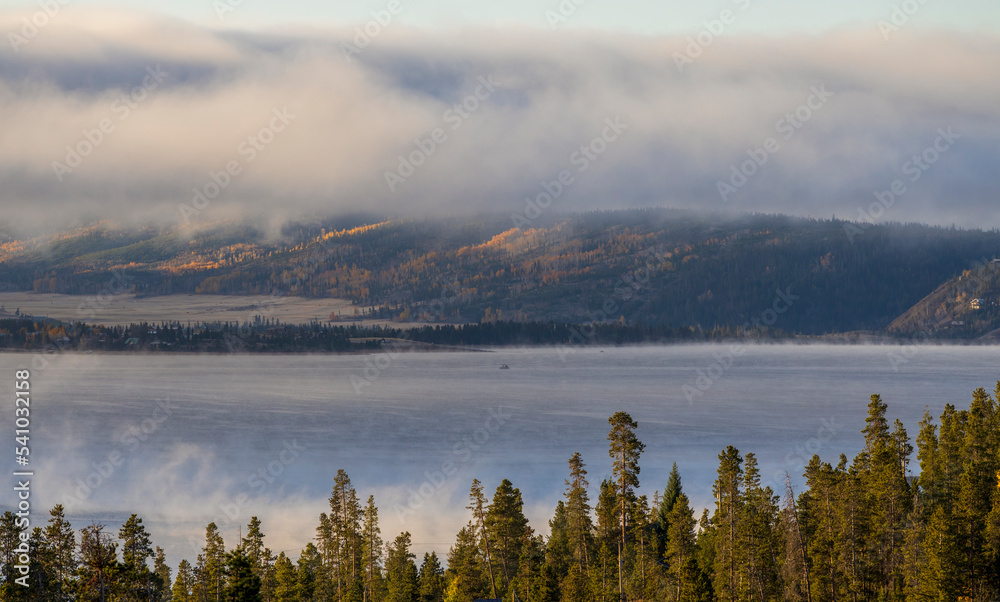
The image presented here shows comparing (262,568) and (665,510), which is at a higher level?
(665,510)

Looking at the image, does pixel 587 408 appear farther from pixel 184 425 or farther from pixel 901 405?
pixel 184 425

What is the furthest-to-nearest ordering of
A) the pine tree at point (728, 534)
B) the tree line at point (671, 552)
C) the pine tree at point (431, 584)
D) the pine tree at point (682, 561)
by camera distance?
the pine tree at point (431, 584)
the pine tree at point (728, 534)
the pine tree at point (682, 561)
the tree line at point (671, 552)

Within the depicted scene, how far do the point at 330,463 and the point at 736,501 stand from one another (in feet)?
264

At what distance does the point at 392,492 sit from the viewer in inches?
4008

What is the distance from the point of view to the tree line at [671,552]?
4400 centimetres

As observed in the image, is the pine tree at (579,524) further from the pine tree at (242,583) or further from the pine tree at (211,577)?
the pine tree at (211,577)

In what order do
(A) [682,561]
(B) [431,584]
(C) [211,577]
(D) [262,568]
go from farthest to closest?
(B) [431,584], (D) [262,568], (C) [211,577], (A) [682,561]

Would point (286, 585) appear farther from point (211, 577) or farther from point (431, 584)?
point (431, 584)

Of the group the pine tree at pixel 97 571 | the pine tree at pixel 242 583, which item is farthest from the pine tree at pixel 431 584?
the pine tree at pixel 97 571

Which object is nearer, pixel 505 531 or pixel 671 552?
pixel 671 552

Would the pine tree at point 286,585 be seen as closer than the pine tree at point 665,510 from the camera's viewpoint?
Yes

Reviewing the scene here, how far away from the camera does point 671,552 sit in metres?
52.6

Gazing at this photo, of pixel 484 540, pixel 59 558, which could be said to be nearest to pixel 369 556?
pixel 484 540

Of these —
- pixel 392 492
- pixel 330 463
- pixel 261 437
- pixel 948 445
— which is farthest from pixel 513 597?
pixel 261 437
